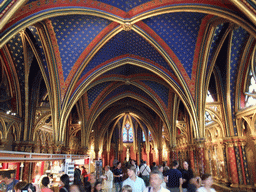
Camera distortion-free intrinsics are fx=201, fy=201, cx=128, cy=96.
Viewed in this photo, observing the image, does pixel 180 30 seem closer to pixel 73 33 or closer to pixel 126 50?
pixel 126 50

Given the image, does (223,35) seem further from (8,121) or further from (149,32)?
(8,121)

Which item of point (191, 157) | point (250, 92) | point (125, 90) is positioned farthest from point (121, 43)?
point (191, 157)

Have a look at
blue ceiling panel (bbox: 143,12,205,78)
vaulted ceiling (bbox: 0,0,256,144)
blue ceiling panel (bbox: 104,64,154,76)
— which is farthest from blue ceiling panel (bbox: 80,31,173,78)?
blue ceiling panel (bbox: 104,64,154,76)

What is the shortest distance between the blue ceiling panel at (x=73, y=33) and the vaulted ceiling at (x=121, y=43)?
4 cm

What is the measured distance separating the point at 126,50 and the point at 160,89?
5147 millimetres

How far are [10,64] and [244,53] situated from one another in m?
11.2

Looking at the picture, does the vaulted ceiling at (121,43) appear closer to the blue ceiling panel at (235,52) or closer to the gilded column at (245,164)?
the blue ceiling panel at (235,52)

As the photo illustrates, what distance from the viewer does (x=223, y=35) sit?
8.68 metres

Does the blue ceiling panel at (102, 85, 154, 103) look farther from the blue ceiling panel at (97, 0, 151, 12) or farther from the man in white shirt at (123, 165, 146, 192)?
the man in white shirt at (123, 165, 146, 192)

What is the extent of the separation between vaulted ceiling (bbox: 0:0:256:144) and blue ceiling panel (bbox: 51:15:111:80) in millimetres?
39

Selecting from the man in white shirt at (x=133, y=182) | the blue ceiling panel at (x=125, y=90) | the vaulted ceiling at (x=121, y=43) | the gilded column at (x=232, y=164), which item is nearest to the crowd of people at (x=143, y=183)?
the man in white shirt at (x=133, y=182)

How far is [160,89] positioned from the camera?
15312 millimetres

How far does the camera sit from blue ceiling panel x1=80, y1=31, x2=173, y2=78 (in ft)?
33.8

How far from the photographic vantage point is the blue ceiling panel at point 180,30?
28.3 ft
